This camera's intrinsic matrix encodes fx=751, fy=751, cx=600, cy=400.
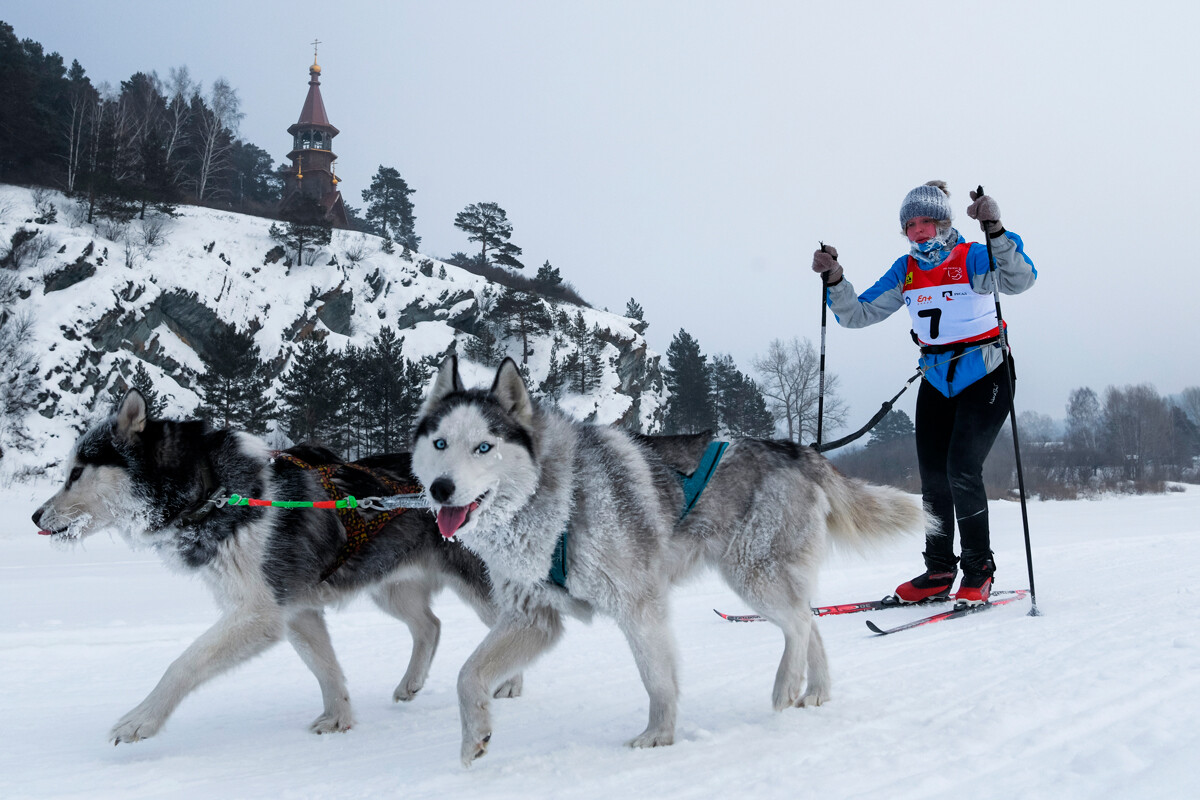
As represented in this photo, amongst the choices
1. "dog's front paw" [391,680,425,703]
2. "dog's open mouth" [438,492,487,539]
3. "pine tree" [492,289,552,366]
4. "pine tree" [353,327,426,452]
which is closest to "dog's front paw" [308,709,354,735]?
"dog's front paw" [391,680,425,703]

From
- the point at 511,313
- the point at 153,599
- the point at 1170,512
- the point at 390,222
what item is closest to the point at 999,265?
the point at 153,599

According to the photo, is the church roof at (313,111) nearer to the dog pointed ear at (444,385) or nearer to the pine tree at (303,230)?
the pine tree at (303,230)

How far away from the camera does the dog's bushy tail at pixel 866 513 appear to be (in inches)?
158

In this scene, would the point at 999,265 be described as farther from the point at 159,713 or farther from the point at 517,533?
the point at 159,713

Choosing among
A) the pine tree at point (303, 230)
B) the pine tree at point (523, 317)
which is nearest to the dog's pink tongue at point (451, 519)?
the pine tree at point (523, 317)

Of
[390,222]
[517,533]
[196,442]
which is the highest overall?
[390,222]

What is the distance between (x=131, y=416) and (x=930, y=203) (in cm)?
538

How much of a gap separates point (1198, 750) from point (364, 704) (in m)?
3.74

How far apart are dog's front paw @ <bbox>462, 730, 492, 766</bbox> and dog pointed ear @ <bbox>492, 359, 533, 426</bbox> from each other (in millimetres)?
1265

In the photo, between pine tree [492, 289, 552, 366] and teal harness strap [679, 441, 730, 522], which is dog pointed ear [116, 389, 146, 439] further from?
pine tree [492, 289, 552, 366]

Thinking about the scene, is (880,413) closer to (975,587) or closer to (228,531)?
(975,587)

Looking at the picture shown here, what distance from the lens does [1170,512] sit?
1695cm

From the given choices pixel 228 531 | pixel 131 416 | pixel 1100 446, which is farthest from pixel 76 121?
pixel 1100 446

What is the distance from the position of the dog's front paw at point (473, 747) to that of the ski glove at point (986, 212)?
451 centimetres
